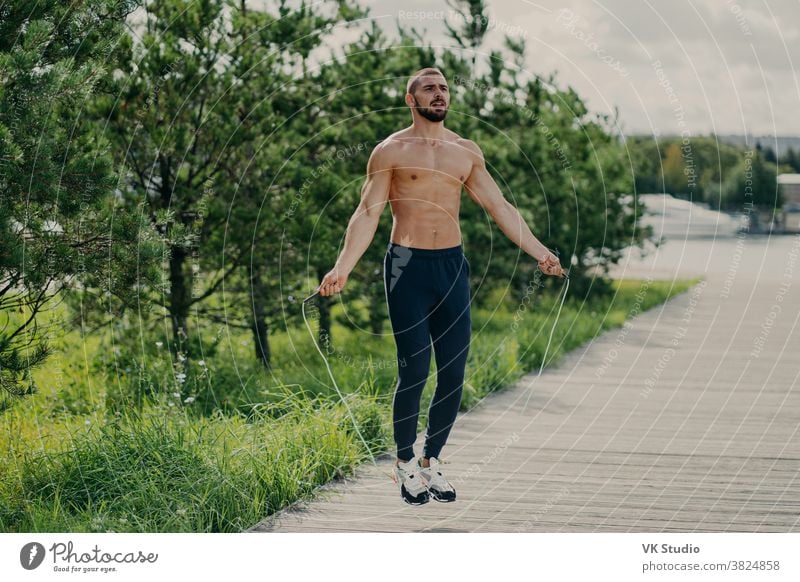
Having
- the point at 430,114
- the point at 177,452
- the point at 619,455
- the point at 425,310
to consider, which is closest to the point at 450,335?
the point at 425,310

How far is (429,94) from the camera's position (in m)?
4.37

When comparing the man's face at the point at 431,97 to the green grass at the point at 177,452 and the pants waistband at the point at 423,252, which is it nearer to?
the pants waistband at the point at 423,252

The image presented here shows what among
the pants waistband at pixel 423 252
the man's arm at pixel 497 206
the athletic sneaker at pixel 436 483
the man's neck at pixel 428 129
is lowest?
the athletic sneaker at pixel 436 483

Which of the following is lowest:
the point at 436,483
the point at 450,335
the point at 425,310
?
the point at 436,483

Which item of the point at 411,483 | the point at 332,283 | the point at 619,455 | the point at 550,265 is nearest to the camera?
Result: the point at 332,283

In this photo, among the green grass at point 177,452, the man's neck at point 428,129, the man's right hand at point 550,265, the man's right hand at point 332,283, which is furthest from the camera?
the green grass at point 177,452

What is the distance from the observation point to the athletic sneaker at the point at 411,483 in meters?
4.83

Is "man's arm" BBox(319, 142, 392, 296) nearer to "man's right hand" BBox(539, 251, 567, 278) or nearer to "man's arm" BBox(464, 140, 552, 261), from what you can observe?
"man's arm" BBox(464, 140, 552, 261)

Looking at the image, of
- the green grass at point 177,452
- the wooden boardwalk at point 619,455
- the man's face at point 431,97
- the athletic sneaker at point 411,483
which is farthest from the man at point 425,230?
the green grass at point 177,452

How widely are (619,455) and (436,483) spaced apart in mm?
1305

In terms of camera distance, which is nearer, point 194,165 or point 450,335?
point 450,335

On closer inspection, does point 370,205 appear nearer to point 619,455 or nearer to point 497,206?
point 497,206

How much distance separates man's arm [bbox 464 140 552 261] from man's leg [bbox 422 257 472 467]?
23cm
